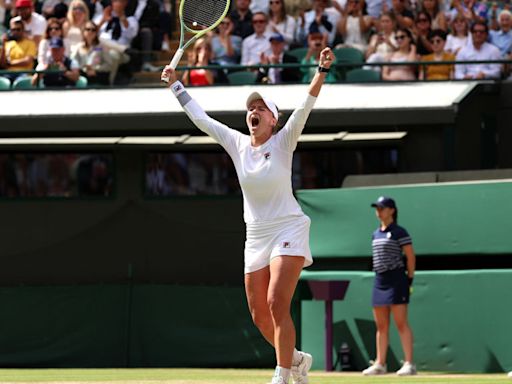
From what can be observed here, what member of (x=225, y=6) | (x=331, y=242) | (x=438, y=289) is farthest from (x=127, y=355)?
(x=225, y=6)

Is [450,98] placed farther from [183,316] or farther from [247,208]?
[247,208]

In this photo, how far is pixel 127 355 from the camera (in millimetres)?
16406

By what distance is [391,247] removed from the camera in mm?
12711

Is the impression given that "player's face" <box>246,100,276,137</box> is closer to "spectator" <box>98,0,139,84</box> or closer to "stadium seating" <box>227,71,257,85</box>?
"stadium seating" <box>227,71,257,85</box>

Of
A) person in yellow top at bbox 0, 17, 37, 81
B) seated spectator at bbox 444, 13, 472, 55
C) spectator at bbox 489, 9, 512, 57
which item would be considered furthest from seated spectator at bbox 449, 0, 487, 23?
person in yellow top at bbox 0, 17, 37, 81

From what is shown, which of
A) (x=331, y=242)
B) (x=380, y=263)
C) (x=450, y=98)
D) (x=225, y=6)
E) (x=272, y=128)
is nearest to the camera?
(x=272, y=128)

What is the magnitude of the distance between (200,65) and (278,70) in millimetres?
1100

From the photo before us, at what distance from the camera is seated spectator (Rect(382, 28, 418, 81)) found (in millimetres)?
16203

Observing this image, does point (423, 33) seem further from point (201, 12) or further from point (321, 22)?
point (201, 12)

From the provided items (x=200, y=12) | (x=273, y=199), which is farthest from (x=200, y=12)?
(x=273, y=199)

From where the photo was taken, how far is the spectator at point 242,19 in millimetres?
17172

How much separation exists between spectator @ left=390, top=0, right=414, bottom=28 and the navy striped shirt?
15.3ft

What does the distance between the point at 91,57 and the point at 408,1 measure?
14.5ft

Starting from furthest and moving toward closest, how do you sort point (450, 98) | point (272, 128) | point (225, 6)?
1. point (450, 98)
2. point (225, 6)
3. point (272, 128)
